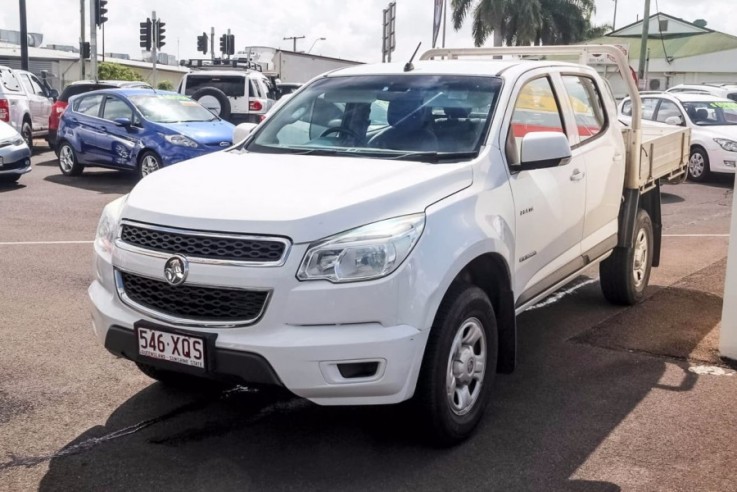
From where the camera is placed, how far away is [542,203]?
5020 millimetres

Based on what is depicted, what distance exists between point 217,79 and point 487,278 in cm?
1776

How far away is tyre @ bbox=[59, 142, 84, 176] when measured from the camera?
51.8 feet

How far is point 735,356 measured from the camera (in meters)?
5.67

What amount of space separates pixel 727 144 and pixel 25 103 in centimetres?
1406

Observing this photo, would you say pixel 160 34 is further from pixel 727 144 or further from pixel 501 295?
pixel 501 295

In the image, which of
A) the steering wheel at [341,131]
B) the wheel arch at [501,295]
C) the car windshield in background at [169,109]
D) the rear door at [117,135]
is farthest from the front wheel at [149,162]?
the wheel arch at [501,295]

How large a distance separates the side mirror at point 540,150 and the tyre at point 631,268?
86.9 inches

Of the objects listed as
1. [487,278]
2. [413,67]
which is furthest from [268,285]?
[413,67]

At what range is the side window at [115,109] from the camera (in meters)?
14.8

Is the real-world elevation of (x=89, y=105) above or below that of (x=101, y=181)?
above

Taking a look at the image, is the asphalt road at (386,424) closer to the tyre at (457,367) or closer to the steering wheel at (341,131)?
the tyre at (457,367)

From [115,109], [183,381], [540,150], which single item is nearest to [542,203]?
[540,150]

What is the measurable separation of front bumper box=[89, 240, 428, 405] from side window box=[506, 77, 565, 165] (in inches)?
57.7

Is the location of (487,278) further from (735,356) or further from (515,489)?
(735,356)
